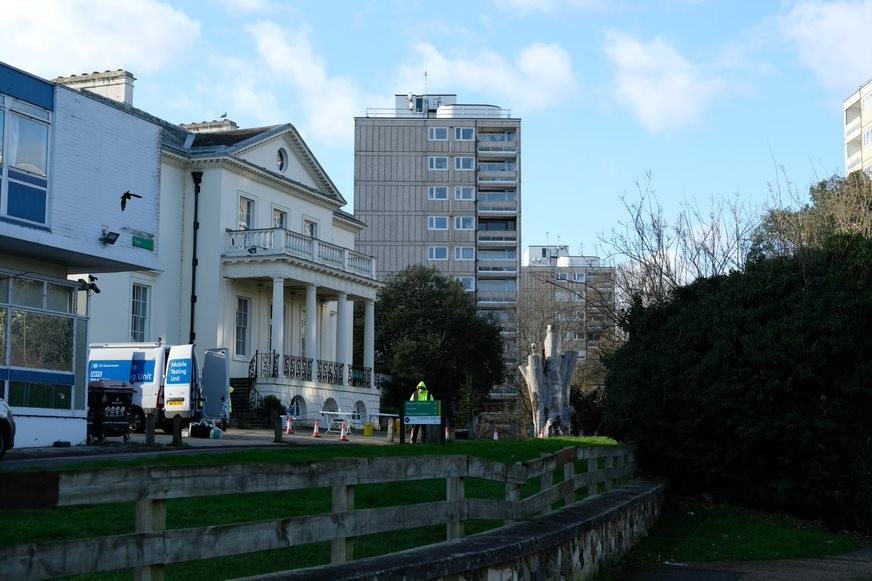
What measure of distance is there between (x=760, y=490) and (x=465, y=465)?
13139mm

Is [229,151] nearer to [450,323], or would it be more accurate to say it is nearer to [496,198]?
[450,323]

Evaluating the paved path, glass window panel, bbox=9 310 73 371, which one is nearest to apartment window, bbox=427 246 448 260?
glass window panel, bbox=9 310 73 371

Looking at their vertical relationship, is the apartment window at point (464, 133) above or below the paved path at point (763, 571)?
above

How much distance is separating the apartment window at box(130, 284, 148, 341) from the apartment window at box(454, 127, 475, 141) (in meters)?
57.4

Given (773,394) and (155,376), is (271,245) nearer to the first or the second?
(155,376)

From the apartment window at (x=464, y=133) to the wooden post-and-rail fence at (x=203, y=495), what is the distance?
84.7 metres

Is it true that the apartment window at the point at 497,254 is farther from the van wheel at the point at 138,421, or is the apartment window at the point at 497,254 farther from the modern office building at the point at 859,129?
the van wheel at the point at 138,421

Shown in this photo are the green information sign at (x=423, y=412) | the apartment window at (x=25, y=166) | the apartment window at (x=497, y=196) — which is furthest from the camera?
the apartment window at (x=497, y=196)

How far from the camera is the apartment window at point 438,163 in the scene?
92.0m

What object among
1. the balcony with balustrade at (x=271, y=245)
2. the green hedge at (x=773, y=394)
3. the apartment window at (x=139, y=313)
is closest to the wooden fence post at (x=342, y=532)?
the green hedge at (x=773, y=394)

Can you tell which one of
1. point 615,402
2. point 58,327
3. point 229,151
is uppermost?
point 229,151

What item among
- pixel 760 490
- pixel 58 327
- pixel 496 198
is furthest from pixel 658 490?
pixel 496 198

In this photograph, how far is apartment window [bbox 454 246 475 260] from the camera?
9288cm

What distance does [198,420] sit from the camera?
28.9 meters
